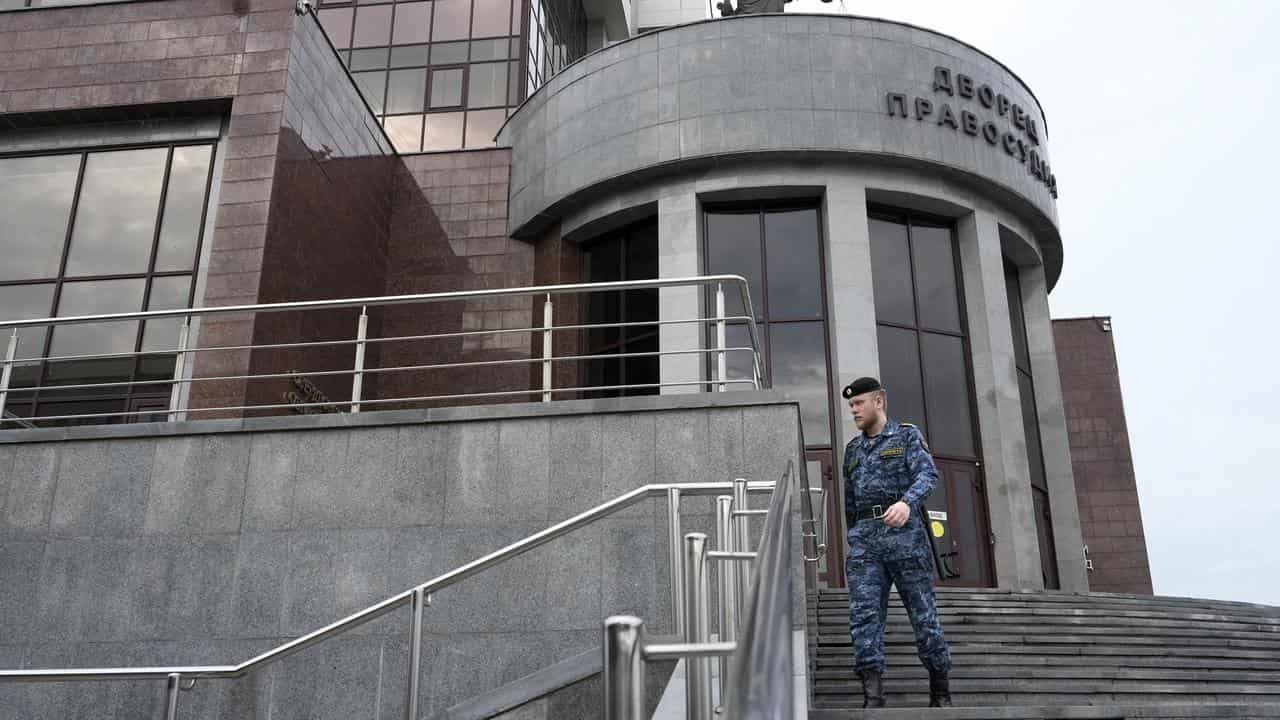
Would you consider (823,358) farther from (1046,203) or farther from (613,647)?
(613,647)

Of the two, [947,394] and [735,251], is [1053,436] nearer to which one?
[947,394]

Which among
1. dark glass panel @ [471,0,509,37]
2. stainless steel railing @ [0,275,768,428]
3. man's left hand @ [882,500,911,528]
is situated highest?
dark glass panel @ [471,0,509,37]

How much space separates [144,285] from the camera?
1320 centimetres

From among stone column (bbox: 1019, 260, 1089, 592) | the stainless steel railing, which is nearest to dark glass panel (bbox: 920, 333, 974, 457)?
stone column (bbox: 1019, 260, 1089, 592)

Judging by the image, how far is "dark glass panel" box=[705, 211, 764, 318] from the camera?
15.7 metres

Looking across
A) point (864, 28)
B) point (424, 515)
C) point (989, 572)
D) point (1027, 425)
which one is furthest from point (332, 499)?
point (1027, 425)

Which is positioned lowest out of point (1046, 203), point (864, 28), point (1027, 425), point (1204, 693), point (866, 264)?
point (1204, 693)

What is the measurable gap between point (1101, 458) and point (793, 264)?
1009 centimetres

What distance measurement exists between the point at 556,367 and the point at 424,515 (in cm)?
789

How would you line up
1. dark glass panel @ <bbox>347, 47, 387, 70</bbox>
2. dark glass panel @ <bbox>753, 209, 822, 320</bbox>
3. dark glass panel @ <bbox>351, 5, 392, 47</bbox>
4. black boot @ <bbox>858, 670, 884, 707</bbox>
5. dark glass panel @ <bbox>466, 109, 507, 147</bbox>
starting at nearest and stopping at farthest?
black boot @ <bbox>858, 670, 884, 707</bbox> → dark glass panel @ <bbox>753, 209, 822, 320</bbox> → dark glass panel @ <bbox>466, 109, 507, 147</bbox> → dark glass panel @ <bbox>347, 47, 387, 70</bbox> → dark glass panel @ <bbox>351, 5, 392, 47</bbox>

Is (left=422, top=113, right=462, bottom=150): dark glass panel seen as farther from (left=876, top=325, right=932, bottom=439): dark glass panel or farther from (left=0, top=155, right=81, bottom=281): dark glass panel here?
(left=876, top=325, right=932, bottom=439): dark glass panel

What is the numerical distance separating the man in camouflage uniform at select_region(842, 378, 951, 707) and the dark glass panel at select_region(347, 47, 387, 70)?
17.1m

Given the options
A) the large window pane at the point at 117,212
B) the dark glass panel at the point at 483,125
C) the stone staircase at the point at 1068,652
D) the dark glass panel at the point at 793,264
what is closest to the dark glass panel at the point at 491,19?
the dark glass panel at the point at 483,125

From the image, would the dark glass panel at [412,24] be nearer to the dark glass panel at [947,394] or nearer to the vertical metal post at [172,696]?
the dark glass panel at [947,394]
